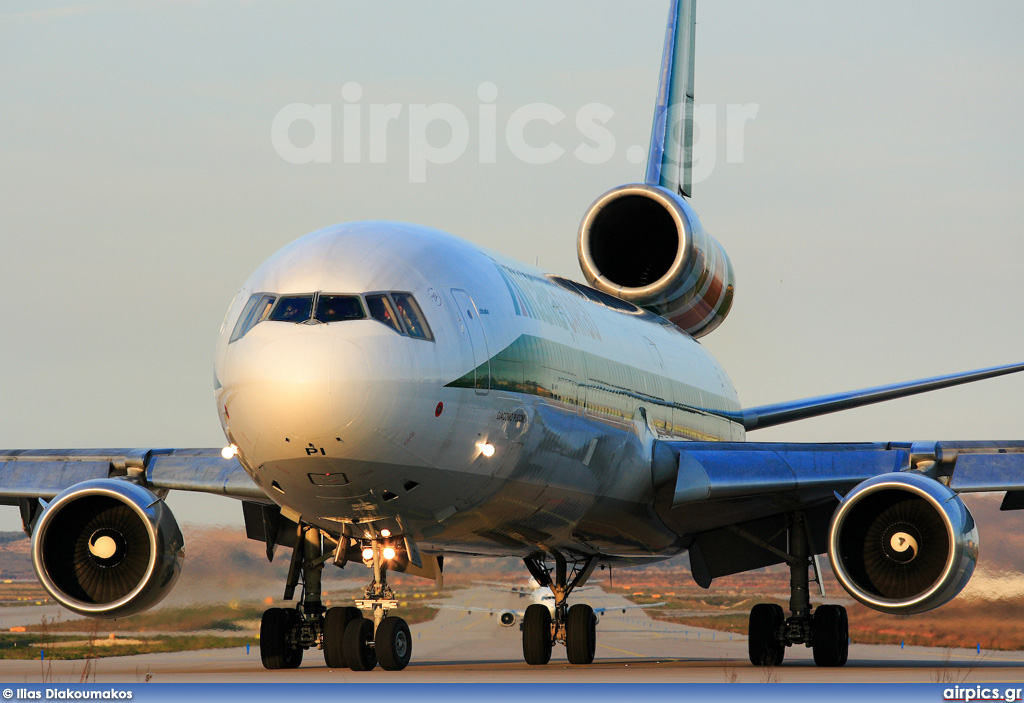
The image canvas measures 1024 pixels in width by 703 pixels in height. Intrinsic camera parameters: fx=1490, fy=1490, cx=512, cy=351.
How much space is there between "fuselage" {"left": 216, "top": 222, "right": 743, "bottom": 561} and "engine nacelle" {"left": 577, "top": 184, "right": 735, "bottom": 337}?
221 inches

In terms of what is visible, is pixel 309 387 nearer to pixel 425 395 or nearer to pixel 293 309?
pixel 293 309

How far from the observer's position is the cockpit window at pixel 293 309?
12.0 metres

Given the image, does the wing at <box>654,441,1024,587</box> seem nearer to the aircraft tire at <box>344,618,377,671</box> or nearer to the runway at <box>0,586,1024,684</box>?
the runway at <box>0,586,1024,684</box>

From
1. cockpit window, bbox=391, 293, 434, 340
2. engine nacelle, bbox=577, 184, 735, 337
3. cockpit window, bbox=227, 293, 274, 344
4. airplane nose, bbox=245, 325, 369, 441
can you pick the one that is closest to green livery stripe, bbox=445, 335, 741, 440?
cockpit window, bbox=391, 293, 434, 340

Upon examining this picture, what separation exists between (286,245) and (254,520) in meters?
5.19

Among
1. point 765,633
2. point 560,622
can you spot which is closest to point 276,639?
point 560,622

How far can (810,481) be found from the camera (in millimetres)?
17141

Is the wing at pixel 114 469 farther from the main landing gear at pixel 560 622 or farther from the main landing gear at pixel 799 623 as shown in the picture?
the main landing gear at pixel 799 623

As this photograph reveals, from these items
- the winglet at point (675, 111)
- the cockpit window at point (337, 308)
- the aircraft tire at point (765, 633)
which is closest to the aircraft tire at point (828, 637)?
the aircraft tire at point (765, 633)

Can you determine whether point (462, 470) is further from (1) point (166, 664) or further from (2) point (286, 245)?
(1) point (166, 664)

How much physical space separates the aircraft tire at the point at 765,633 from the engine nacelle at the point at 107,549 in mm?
7303

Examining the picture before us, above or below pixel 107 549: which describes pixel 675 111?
above

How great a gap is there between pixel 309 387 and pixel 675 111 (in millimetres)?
17635

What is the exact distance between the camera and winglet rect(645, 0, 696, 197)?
87.4ft
